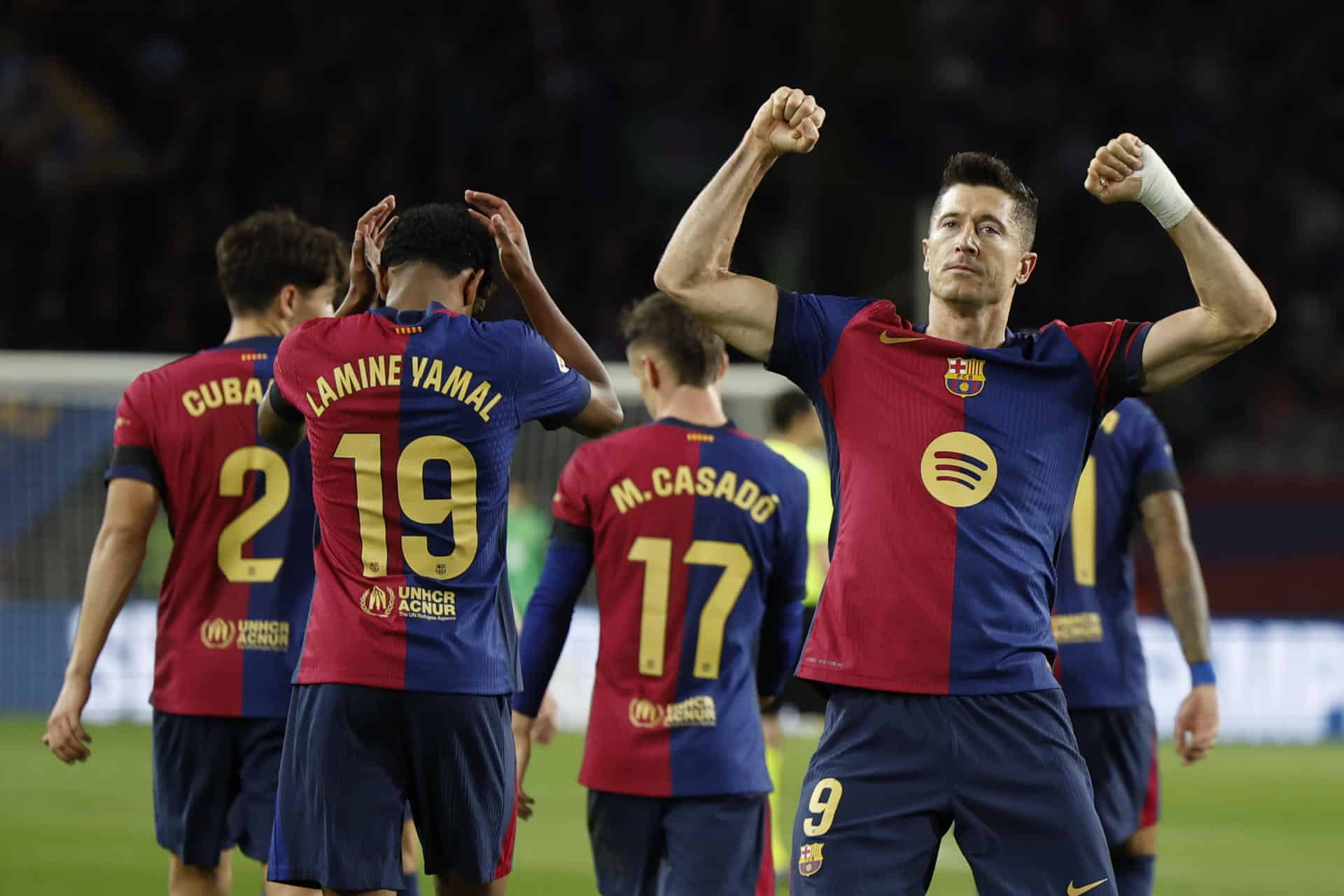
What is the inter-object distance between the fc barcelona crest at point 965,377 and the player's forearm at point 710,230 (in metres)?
0.53

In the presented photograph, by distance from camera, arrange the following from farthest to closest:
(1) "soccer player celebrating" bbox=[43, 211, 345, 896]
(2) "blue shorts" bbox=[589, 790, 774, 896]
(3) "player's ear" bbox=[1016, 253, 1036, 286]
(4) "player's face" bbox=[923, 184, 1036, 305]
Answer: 1. (1) "soccer player celebrating" bbox=[43, 211, 345, 896]
2. (2) "blue shorts" bbox=[589, 790, 774, 896]
3. (3) "player's ear" bbox=[1016, 253, 1036, 286]
4. (4) "player's face" bbox=[923, 184, 1036, 305]

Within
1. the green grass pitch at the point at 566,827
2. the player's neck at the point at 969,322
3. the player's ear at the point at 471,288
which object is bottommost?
the green grass pitch at the point at 566,827

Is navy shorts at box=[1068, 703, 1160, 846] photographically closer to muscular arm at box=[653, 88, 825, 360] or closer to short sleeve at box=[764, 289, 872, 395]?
short sleeve at box=[764, 289, 872, 395]

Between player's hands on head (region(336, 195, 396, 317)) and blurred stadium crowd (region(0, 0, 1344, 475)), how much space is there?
48.7 ft

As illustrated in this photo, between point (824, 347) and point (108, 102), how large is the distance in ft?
67.8

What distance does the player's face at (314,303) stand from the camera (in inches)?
201

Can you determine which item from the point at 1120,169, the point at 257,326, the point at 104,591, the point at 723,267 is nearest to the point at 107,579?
the point at 104,591

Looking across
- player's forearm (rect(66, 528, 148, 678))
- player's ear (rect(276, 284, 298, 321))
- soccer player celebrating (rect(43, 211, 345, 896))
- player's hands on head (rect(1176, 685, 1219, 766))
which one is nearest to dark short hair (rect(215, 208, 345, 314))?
player's ear (rect(276, 284, 298, 321))

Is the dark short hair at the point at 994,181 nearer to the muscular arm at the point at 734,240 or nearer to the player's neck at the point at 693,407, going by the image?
the muscular arm at the point at 734,240

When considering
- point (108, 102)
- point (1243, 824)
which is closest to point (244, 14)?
point (108, 102)

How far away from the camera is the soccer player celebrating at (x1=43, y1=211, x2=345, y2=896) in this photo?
4.82m

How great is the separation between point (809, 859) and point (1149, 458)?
2.63 m

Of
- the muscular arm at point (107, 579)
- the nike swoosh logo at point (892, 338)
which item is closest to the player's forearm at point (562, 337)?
the nike swoosh logo at point (892, 338)

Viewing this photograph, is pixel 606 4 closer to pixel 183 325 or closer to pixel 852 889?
pixel 183 325
